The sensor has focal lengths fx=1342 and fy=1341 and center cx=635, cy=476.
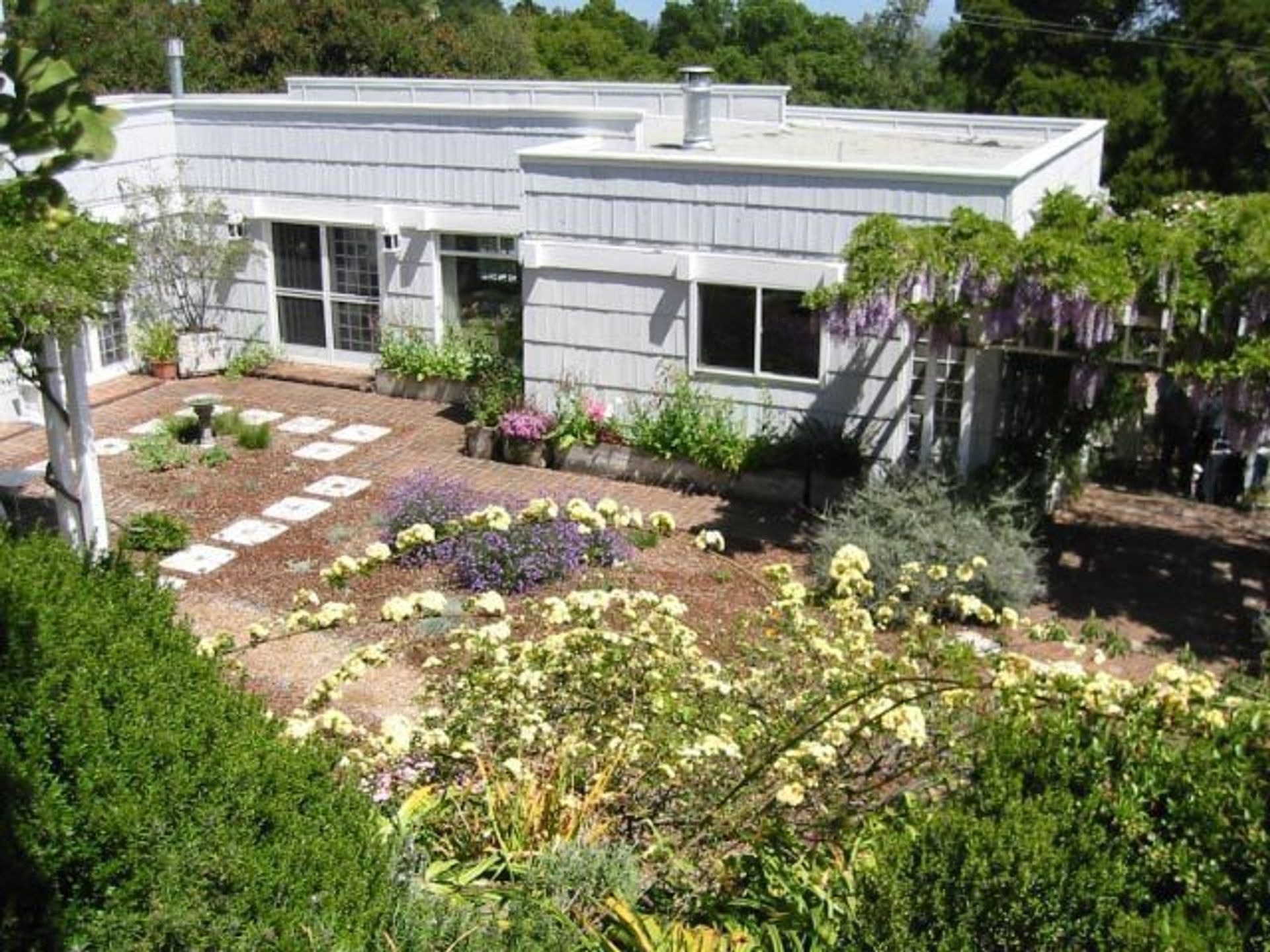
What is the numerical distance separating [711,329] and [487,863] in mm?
9094

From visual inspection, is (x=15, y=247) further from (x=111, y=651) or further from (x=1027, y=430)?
(x=1027, y=430)

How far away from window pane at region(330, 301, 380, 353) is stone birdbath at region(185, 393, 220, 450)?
10.1 ft

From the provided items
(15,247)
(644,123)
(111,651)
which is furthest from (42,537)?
(644,123)

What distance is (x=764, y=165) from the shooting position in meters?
13.0

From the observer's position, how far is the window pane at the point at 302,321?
17.7 meters

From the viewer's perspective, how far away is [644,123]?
59.5ft

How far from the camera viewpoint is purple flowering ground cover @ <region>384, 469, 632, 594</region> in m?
11.0

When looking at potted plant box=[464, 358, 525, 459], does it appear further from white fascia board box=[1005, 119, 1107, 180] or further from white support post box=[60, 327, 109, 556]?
white fascia board box=[1005, 119, 1107, 180]

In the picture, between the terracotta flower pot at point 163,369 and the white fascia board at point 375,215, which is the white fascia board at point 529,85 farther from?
the terracotta flower pot at point 163,369

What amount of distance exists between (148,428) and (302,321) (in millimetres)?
3179

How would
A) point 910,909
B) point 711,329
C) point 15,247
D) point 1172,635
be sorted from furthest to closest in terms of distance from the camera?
point 711,329 < point 1172,635 < point 15,247 < point 910,909

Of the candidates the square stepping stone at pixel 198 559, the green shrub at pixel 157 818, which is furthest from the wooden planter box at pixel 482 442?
the green shrub at pixel 157 818

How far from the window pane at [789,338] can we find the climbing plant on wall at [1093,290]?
157cm

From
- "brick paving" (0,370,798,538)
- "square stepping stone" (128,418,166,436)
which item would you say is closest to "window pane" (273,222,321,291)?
"brick paving" (0,370,798,538)
